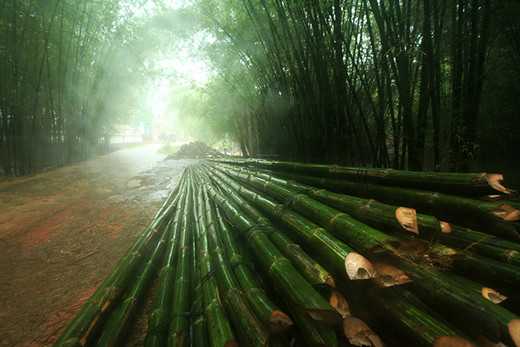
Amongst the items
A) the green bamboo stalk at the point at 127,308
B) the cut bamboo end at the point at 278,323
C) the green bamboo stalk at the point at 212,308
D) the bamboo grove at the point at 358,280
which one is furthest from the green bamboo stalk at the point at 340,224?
the green bamboo stalk at the point at 127,308

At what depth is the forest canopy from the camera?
5.61 ft

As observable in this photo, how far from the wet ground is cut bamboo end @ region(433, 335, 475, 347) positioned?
1.27 meters

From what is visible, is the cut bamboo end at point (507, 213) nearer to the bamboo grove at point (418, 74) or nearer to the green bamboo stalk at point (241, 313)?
the green bamboo stalk at point (241, 313)

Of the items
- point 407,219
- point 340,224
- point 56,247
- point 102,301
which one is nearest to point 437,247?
point 407,219

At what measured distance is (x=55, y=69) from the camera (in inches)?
204

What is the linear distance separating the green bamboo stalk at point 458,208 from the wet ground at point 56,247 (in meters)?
1.53

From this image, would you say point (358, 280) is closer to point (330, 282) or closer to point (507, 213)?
point (330, 282)

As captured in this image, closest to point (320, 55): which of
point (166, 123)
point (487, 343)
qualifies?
point (487, 343)

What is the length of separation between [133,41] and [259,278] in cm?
831

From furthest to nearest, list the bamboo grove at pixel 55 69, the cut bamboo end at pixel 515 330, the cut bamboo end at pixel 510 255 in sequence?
the bamboo grove at pixel 55 69
the cut bamboo end at pixel 510 255
the cut bamboo end at pixel 515 330

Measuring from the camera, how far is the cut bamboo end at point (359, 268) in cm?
65

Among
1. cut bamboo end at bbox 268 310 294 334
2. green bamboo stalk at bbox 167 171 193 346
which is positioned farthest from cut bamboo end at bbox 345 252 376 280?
green bamboo stalk at bbox 167 171 193 346

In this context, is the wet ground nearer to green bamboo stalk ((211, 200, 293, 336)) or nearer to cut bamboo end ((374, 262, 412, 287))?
green bamboo stalk ((211, 200, 293, 336))

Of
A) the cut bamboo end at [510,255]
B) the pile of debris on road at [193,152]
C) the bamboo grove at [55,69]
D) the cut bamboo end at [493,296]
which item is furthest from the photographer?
the pile of debris on road at [193,152]
